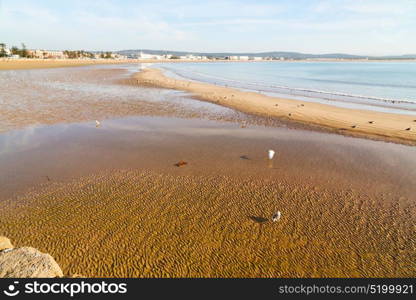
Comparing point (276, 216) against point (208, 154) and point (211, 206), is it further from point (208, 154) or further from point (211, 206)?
point (208, 154)

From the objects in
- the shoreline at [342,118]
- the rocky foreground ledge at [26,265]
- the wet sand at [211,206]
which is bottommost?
the wet sand at [211,206]

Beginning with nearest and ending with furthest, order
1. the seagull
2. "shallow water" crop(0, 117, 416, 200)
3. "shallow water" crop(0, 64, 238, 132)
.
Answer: the seagull
"shallow water" crop(0, 117, 416, 200)
"shallow water" crop(0, 64, 238, 132)

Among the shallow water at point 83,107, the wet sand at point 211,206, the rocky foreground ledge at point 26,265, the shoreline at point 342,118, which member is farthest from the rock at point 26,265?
the shoreline at point 342,118

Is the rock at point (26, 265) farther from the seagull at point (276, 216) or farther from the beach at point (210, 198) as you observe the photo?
the seagull at point (276, 216)

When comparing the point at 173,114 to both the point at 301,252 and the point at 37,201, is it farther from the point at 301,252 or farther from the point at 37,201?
the point at 301,252

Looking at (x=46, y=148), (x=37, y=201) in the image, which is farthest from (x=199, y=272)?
(x=46, y=148)

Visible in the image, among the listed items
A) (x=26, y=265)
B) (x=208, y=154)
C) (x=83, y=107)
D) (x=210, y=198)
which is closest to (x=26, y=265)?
(x=26, y=265)

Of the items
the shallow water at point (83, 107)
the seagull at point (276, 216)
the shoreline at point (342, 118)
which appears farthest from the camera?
the shallow water at point (83, 107)

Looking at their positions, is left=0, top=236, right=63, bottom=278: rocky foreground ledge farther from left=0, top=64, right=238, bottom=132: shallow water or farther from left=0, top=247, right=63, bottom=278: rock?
left=0, top=64, right=238, bottom=132: shallow water

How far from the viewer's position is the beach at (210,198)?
265 inches

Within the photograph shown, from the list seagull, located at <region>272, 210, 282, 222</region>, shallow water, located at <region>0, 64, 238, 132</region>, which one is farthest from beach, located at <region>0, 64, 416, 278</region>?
shallow water, located at <region>0, 64, 238, 132</region>

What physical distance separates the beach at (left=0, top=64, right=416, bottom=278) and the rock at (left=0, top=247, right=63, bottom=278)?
5.36 feet

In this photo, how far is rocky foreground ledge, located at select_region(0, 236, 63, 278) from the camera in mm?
4504

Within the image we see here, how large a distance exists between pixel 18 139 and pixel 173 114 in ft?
39.7
